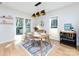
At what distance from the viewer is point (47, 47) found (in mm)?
2510

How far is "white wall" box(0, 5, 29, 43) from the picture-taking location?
74.4 inches

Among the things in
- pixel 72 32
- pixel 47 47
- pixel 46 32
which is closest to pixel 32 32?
pixel 46 32

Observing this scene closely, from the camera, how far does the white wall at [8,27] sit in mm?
1890

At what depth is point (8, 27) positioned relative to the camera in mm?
2146

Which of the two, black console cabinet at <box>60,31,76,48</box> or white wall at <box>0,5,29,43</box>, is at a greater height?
white wall at <box>0,5,29,43</box>

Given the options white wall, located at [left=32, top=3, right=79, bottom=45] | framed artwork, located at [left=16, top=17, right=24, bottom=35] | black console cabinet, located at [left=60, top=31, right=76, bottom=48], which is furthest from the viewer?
black console cabinet, located at [left=60, top=31, right=76, bottom=48]

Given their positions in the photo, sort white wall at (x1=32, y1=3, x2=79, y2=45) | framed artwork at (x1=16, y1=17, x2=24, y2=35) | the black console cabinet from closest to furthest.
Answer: framed artwork at (x1=16, y1=17, x2=24, y2=35)
white wall at (x1=32, y1=3, x2=79, y2=45)
the black console cabinet

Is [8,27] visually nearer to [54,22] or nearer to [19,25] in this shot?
[19,25]

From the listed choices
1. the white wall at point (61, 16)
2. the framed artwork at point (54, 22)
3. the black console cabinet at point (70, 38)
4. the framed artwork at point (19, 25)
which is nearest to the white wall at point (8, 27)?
the framed artwork at point (19, 25)

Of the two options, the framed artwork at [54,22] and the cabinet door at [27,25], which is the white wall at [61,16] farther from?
the cabinet door at [27,25]

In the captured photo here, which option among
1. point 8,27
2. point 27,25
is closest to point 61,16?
point 27,25

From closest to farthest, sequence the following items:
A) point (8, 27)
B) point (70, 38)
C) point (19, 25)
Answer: point (19, 25)
point (8, 27)
point (70, 38)

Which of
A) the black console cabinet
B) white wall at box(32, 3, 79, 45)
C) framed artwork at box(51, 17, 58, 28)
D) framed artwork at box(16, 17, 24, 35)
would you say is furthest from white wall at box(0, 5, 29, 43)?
the black console cabinet

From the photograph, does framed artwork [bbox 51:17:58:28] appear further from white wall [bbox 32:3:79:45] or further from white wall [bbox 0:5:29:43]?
white wall [bbox 0:5:29:43]
